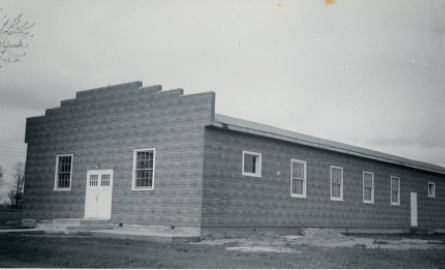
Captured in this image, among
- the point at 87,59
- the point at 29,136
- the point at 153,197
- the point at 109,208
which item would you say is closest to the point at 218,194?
the point at 153,197

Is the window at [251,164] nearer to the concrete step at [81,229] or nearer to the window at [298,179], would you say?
the window at [298,179]

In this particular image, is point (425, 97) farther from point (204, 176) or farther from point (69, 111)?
point (69, 111)

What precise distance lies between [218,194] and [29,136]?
11619 millimetres

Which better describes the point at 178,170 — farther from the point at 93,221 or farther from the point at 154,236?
the point at 93,221

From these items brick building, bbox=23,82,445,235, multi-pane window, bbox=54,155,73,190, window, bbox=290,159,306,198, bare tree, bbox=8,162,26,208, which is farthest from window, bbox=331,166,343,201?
bare tree, bbox=8,162,26,208

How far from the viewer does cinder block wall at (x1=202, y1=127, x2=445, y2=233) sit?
730 inches

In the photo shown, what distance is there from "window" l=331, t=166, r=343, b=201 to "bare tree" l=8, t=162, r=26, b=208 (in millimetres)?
59280

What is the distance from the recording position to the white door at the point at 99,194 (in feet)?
68.6

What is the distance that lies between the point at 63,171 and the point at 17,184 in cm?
5733

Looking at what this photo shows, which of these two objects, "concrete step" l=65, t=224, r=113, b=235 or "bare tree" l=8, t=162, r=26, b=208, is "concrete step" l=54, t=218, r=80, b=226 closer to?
"concrete step" l=65, t=224, r=113, b=235

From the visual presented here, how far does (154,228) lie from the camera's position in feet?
62.4

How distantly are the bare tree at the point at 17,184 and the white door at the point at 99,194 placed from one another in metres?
56.4

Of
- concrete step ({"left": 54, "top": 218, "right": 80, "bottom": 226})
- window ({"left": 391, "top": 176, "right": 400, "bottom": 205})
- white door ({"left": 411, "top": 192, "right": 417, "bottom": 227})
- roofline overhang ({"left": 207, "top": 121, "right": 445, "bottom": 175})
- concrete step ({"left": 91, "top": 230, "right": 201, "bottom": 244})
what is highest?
roofline overhang ({"left": 207, "top": 121, "right": 445, "bottom": 175})

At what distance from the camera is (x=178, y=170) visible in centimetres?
1870
